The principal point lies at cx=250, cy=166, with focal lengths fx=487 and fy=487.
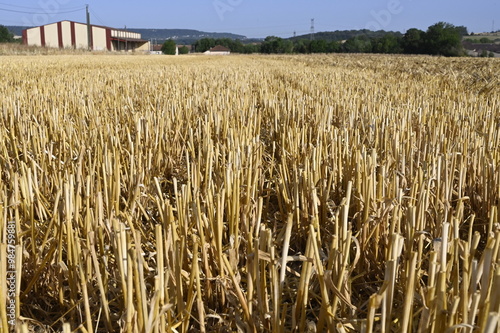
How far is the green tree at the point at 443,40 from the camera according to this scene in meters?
28.1

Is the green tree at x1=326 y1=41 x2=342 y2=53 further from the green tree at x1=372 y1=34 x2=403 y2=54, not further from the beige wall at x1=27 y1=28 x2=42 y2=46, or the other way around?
the beige wall at x1=27 y1=28 x2=42 y2=46

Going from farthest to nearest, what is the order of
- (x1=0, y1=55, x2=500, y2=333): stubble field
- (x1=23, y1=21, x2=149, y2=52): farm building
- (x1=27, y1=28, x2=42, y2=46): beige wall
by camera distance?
(x1=27, y1=28, x2=42, y2=46): beige wall, (x1=23, y1=21, x2=149, y2=52): farm building, (x1=0, y1=55, x2=500, y2=333): stubble field

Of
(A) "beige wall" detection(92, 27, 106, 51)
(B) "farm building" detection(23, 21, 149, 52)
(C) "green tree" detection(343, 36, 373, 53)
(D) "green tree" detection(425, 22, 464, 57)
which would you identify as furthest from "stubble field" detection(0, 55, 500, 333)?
(A) "beige wall" detection(92, 27, 106, 51)

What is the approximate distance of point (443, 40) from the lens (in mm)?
28938

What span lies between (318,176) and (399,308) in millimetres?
812

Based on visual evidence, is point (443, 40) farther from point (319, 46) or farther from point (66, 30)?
point (66, 30)

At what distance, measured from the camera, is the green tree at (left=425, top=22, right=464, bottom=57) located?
2812 centimetres

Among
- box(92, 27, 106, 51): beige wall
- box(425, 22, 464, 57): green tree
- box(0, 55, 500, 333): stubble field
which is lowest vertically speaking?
box(0, 55, 500, 333): stubble field

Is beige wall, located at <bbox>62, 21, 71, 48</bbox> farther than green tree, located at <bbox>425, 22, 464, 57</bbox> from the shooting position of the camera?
Yes

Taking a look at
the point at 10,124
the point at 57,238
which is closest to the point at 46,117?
the point at 10,124

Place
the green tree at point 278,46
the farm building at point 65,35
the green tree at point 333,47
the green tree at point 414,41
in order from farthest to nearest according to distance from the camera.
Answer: the farm building at point 65,35 < the green tree at point 278,46 < the green tree at point 333,47 < the green tree at point 414,41

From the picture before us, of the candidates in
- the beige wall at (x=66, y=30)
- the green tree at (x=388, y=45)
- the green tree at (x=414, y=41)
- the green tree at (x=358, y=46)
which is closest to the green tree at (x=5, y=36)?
the beige wall at (x=66, y=30)

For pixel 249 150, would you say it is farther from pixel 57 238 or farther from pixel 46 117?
pixel 46 117

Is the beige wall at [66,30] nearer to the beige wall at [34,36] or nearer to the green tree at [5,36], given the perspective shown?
the beige wall at [34,36]
